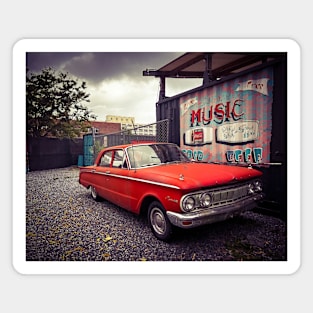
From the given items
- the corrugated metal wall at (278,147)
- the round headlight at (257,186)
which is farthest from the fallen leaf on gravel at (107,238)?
the corrugated metal wall at (278,147)

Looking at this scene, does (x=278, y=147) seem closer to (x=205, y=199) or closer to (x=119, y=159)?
(x=205, y=199)

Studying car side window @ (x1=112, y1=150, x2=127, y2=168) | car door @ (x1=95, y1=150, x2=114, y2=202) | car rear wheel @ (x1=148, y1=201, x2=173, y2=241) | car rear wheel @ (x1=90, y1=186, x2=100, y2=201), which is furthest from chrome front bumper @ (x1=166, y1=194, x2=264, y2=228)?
car rear wheel @ (x1=90, y1=186, x2=100, y2=201)

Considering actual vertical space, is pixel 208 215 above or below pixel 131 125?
below

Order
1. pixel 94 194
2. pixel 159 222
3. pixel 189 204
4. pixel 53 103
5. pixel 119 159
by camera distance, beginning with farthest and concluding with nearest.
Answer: pixel 94 194 < pixel 119 159 < pixel 53 103 < pixel 159 222 < pixel 189 204

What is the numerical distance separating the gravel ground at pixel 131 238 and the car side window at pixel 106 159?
2.51 feet

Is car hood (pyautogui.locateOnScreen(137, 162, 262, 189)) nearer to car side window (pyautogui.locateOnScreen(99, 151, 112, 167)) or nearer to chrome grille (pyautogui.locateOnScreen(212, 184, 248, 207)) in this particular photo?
chrome grille (pyautogui.locateOnScreen(212, 184, 248, 207))

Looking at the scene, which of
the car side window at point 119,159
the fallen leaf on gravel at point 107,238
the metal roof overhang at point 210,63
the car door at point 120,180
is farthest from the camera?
the car side window at point 119,159

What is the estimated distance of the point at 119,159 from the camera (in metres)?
2.39

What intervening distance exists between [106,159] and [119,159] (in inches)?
15.3

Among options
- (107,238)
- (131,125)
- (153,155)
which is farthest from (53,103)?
(107,238)

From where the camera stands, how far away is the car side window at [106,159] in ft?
8.58

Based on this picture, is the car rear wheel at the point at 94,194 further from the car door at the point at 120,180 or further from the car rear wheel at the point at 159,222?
the car rear wheel at the point at 159,222
